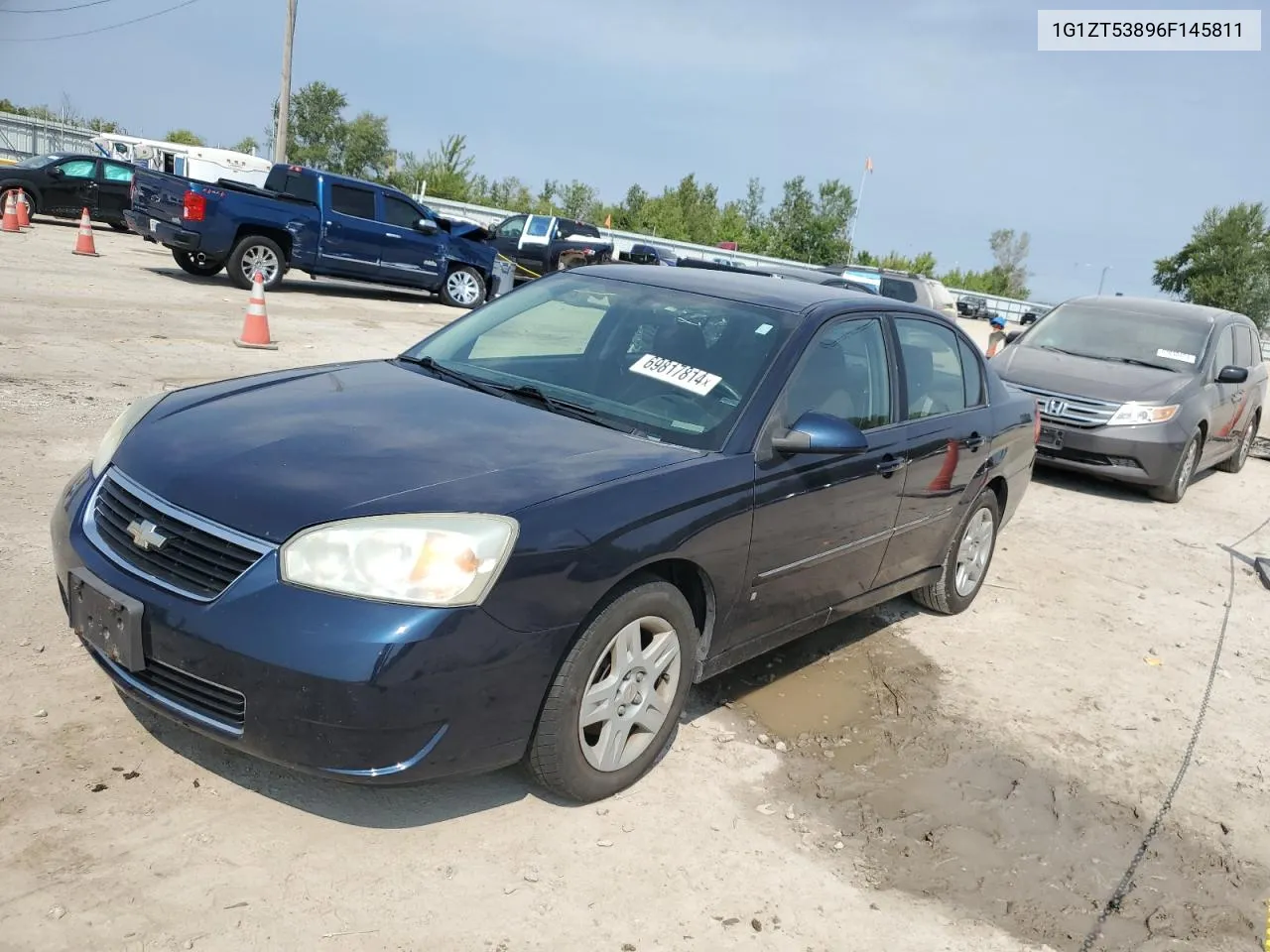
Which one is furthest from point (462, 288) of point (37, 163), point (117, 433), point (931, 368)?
point (117, 433)

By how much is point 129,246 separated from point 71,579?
19.3 meters

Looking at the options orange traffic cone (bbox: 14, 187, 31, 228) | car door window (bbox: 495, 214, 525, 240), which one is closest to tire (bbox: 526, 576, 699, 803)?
orange traffic cone (bbox: 14, 187, 31, 228)

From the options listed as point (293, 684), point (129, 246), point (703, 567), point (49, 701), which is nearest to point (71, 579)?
point (49, 701)

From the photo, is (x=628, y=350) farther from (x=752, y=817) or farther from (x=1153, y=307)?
(x=1153, y=307)

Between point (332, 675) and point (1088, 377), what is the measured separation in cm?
841

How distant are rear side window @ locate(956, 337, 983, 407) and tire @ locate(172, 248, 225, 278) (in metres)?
13.3

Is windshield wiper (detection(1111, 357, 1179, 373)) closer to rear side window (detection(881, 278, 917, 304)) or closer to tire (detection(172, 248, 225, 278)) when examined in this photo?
rear side window (detection(881, 278, 917, 304))

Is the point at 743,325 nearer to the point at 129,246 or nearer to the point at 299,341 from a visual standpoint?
the point at 299,341

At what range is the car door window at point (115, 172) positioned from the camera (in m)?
22.0

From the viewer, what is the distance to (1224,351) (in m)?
10.3

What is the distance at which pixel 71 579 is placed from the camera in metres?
3.15

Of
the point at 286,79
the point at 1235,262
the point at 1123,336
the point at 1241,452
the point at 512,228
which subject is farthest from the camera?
the point at 1235,262

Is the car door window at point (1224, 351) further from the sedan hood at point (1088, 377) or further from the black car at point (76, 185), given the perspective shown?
the black car at point (76, 185)

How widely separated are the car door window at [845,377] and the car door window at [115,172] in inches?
848
